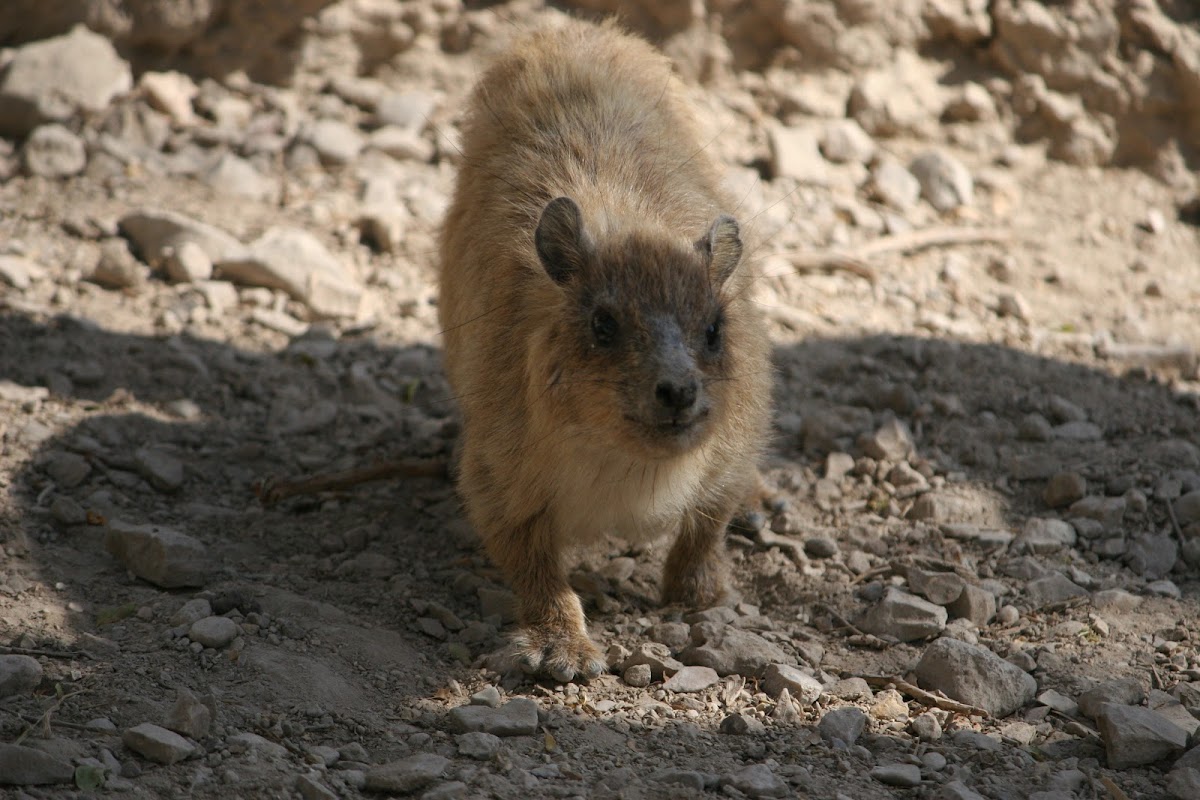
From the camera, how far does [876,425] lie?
→ 6566mm

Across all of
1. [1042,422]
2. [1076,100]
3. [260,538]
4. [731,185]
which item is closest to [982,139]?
[1076,100]

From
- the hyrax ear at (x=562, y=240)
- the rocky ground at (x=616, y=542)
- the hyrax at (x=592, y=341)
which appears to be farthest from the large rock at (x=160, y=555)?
the hyrax ear at (x=562, y=240)

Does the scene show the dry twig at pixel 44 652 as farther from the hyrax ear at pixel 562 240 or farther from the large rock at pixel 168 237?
the large rock at pixel 168 237

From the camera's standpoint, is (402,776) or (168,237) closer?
(402,776)

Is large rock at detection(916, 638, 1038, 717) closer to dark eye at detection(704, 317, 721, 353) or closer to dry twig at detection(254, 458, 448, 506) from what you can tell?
dark eye at detection(704, 317, 721, 353)

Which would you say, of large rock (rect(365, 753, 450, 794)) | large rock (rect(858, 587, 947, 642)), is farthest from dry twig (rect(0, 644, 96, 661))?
large rock (rect(858, 587, 947, 642))

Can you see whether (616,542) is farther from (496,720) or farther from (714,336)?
(496,720)

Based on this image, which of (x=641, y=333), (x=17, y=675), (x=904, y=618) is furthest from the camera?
(x=904, y=618)

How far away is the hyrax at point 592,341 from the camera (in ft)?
14.9

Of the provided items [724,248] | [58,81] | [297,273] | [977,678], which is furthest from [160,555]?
[58,81]

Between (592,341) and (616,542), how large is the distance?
1789 mm

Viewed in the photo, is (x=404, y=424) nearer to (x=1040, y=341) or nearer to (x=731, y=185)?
(x=731, y=185)

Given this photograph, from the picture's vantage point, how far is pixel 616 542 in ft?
19.9

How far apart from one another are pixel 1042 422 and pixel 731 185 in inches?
120
